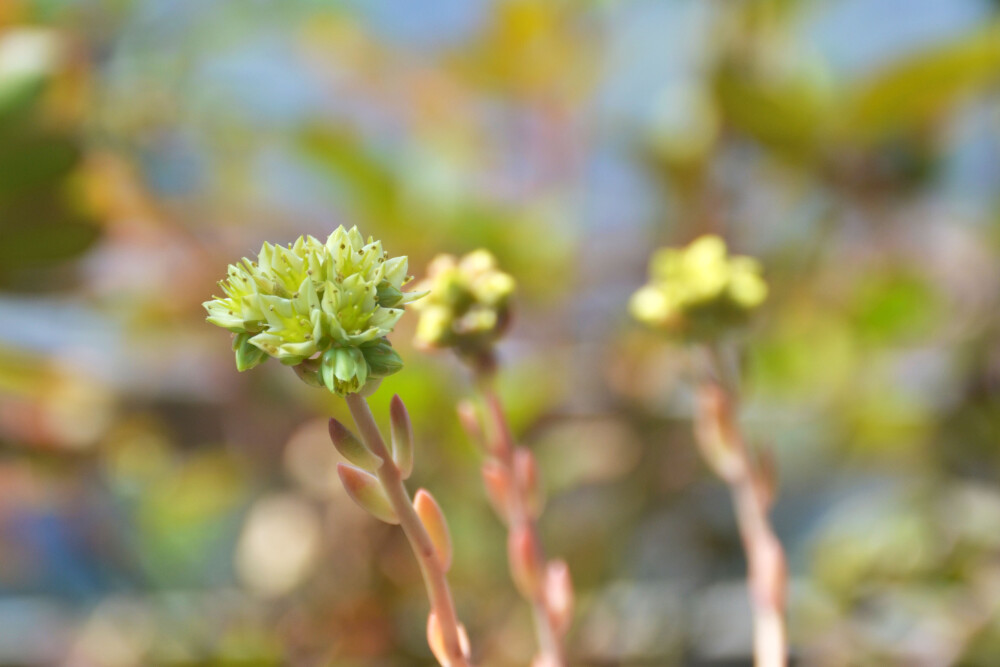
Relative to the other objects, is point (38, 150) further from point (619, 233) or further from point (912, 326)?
point (912, 326)

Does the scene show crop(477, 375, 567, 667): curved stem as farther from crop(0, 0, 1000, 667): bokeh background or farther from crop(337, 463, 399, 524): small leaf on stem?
crop(0, 0, 1000, 667): bokeh background

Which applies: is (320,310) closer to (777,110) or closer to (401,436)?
(401,436)

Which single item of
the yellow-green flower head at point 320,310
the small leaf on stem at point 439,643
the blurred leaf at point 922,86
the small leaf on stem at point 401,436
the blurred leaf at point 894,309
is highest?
the blurred leaf at point 922,86

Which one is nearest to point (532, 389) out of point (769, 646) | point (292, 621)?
point (292, 621)

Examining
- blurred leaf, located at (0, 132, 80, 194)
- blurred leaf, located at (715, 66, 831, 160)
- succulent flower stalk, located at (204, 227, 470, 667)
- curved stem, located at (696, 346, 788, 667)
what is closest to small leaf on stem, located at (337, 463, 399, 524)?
succulent flower stalk, located at (204, 227, 470, 667)

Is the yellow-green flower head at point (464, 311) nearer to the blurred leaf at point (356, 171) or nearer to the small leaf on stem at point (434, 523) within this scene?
the small leaf on stem at point (434, 523)

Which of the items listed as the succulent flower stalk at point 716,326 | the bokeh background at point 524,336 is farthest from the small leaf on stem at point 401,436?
the bokeh background at point 524,336

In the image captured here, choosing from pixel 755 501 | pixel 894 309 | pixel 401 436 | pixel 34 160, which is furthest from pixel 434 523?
pixel 894 309
